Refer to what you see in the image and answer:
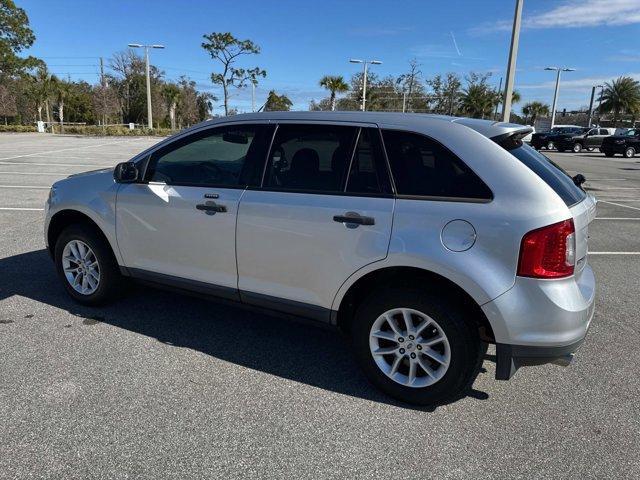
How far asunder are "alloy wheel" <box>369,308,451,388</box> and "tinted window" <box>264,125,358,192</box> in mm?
905

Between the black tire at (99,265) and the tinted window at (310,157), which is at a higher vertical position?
the tinted window at (310,157)

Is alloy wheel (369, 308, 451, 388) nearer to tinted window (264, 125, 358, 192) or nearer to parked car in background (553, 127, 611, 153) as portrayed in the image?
tinted window (264, 125, 358, 192)

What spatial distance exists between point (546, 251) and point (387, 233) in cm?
86

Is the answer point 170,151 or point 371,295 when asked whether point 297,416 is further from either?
point 170,151

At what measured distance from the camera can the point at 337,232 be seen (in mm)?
2984

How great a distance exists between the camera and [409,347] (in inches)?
116

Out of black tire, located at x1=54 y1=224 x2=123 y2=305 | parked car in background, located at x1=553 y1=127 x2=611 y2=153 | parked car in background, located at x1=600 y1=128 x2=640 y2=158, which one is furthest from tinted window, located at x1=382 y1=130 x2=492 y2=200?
parked car in background, located at x1=553 y1=127 x2=611 y2=153

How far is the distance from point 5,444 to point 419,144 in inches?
111

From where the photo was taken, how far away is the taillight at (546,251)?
2.54 meters

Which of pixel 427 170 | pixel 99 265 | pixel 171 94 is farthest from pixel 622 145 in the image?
pixel 171 94

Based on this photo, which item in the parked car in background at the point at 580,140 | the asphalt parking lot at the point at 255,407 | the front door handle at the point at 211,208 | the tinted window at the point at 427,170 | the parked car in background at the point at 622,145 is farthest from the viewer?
the parked car in background at the point at 580,140

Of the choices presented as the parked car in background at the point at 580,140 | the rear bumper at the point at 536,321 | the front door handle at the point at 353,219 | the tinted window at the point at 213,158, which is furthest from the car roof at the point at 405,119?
the parked car in background at the point at 580,140

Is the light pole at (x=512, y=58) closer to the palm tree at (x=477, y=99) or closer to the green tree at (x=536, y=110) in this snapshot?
the palm tree at (x=477, y=99)

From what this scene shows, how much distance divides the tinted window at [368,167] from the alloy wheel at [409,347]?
771 millimetres
